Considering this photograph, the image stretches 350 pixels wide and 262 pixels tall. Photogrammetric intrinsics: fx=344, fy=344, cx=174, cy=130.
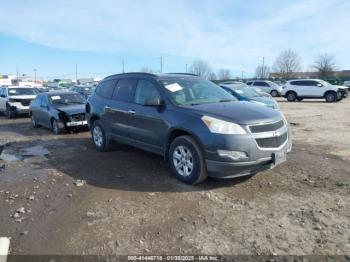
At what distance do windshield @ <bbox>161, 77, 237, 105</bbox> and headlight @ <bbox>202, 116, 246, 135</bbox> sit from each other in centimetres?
87

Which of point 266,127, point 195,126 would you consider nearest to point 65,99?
point 195,126

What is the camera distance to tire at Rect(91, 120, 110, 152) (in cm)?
816

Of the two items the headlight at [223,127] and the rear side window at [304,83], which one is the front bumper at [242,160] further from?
the rear side window at [304,83]

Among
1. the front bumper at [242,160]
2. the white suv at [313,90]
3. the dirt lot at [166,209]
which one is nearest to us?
the dirt lot at [166,209]

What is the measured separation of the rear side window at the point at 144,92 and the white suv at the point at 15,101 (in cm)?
1273

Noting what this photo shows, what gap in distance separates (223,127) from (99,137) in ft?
13.6

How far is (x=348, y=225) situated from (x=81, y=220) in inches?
131

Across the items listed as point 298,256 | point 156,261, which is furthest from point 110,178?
point 298,256

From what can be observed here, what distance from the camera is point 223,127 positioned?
203 inches

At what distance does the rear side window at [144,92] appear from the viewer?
6441 mm

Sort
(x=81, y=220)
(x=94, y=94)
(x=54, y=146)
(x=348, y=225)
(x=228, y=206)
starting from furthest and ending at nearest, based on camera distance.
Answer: (x=54, y=146) → (x=94, y=94) → (x=228, y=206) → (x=81, y=220) → (x=348, y=225)

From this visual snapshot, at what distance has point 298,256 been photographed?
3512mm

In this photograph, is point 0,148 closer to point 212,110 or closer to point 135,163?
point 135,163

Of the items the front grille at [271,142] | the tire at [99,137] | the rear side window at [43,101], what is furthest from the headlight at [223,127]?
the rear side window at [43,101]
